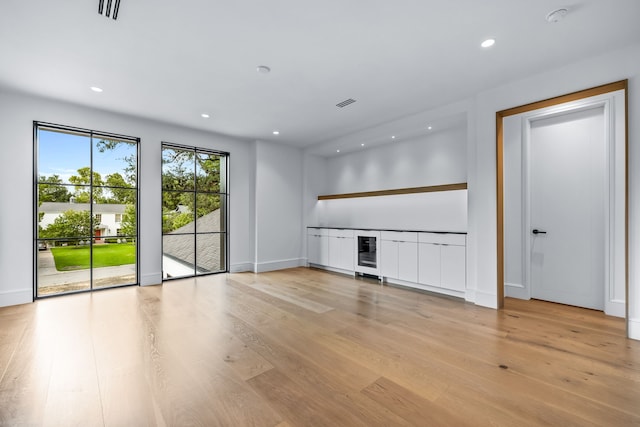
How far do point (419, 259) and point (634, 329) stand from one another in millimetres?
2363

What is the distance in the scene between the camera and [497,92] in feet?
11.9

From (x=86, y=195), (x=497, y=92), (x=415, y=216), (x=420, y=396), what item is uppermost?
(x=497, y=92)

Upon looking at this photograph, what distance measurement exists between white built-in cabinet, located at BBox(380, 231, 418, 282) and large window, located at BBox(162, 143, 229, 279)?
338 centimetres

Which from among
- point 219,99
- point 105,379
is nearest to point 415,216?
point 219,99

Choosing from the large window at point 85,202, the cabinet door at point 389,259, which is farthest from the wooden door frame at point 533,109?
the large window at point 85,202

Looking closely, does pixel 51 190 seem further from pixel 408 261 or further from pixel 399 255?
pixel 408 261

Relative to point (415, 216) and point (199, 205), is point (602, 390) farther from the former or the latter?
Result: point (199, 205)

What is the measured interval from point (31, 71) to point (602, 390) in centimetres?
619

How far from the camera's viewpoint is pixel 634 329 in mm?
2664

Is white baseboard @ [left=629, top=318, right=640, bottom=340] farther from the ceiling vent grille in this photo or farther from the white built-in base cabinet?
the ceiling vent grille

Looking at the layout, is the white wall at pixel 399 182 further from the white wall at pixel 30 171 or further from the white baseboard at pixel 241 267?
the white wall at pixel 30 171

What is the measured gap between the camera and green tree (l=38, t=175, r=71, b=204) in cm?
414

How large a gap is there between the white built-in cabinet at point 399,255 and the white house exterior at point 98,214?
478 centimetres

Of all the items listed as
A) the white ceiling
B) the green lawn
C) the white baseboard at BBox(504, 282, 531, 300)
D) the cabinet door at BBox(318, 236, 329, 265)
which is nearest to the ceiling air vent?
the white ceiling
